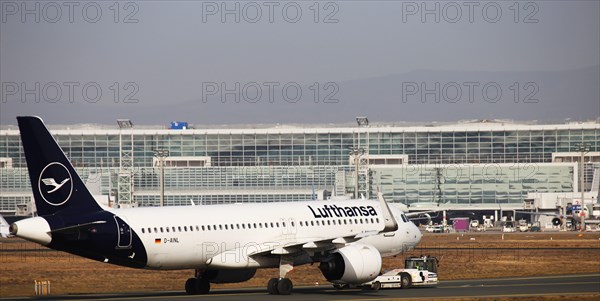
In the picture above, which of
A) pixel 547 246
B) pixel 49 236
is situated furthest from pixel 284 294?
pixel 547 246

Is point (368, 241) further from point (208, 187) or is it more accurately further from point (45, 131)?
point (208, 187)

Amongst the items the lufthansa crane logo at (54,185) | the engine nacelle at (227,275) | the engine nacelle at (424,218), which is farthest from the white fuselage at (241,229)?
the engine nacelle at (424,218)

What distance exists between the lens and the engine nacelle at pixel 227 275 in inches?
2069

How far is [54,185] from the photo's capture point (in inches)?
1838

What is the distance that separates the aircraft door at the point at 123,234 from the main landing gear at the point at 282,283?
23.9 feet

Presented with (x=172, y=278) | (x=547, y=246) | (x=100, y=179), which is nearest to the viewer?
(x=172, y=278)

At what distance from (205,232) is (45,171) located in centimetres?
827

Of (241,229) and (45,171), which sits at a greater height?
(45,171)

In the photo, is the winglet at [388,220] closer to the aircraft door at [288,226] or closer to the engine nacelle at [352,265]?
the engine nacelle at [352,265]

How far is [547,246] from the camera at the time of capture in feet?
322

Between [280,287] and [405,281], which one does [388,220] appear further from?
[280,287]

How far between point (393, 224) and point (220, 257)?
8397 millimetres

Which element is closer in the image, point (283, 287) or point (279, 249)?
point (283, 287)

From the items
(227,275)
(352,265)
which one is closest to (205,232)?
(227,275)
